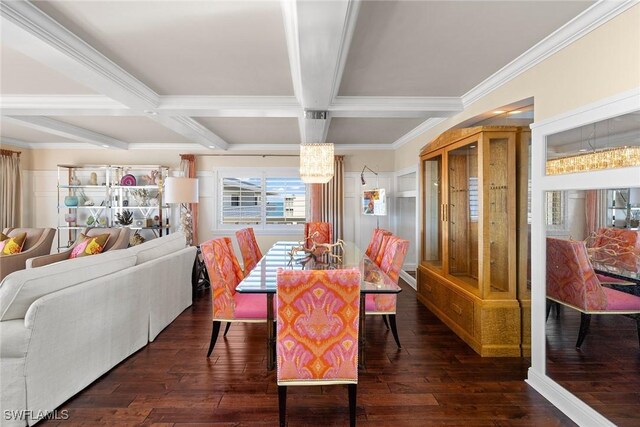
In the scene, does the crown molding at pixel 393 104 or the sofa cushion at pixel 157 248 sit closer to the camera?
the sofa cushion at pixel 157 248

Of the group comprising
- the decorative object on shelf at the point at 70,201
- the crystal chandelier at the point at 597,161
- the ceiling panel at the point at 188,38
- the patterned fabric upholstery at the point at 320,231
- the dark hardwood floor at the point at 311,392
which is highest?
the ceiling panel at the point at 188,38

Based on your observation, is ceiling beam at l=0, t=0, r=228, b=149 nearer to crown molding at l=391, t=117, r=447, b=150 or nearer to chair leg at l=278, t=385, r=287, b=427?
chair leg at l=278, t=385, r=287, b=427

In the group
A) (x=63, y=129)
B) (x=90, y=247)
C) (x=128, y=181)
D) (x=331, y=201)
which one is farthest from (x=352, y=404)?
(x=128, y=181)

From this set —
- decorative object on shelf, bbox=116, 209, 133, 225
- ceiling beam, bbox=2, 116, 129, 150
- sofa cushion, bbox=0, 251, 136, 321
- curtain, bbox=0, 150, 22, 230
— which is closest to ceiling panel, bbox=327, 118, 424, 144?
sofa cushion, bbox=0, 251, 136, 321

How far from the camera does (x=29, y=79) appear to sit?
2.98 m

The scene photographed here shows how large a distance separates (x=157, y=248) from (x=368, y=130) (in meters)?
3.40

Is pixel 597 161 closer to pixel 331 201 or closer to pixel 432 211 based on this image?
pixel 432 211

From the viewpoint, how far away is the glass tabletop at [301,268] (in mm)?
2223

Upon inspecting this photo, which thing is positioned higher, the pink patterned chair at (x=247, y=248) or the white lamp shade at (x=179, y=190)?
the white lamp shade at (x=179, y=190)

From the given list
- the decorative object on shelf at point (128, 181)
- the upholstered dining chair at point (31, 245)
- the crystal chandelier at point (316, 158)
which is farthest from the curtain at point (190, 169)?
the crystal chandelier at point (316, 158)

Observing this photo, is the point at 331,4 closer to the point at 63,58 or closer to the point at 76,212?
the point at 63,58

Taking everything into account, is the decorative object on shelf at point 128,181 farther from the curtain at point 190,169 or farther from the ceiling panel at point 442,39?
the ceiling panel at point 442,39

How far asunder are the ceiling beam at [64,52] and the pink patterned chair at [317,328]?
7.22ft

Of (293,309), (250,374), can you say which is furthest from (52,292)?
(293,309)
